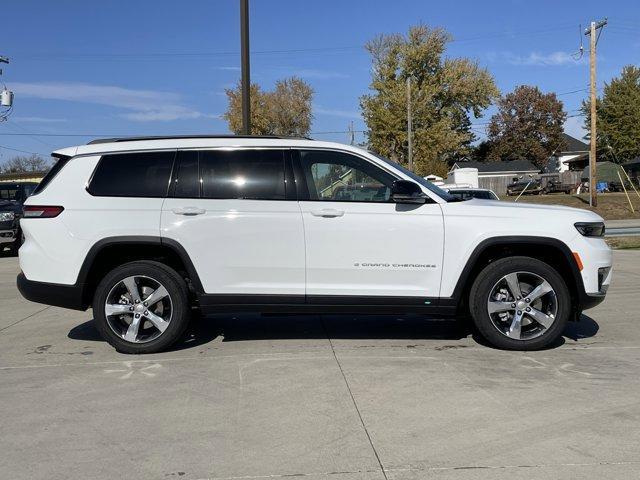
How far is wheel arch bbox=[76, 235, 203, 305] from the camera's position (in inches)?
216

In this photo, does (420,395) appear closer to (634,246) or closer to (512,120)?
(634,246)

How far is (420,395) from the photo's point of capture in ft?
14.8

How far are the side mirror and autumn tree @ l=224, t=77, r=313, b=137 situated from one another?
1784 inches

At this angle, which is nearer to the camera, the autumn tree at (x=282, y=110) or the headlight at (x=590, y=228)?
the headlight at (x=590, y=228)

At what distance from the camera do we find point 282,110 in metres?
51.6

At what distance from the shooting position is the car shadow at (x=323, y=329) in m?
6.32

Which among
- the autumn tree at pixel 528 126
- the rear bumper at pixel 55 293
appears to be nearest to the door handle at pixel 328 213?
the rear bumper at pixel 55 293

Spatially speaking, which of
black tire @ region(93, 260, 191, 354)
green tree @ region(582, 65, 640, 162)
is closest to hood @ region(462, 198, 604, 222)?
black tire @ region(93, 260, 191, 354)

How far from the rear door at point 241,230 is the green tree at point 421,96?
44.5 meters

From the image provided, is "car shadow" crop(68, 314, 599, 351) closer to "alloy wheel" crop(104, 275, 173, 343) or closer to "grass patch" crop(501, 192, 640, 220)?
"alloy wheel" crop(104, 275, 173, 343)

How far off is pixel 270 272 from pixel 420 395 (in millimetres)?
Answer: 1795

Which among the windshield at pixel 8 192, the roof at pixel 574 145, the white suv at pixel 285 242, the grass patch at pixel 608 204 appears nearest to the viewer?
the white suv at pixel 285 242

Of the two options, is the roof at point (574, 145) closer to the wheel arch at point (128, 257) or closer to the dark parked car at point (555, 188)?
the dark parked car at point (555, 188)

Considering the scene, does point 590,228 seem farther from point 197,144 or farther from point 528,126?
point 528,126
